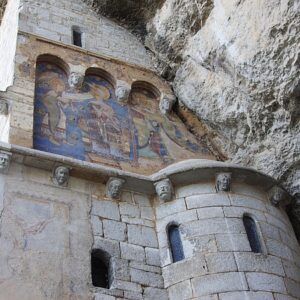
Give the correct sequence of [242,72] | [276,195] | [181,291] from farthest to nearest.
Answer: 1. [242,72]
2. [276,195]
3. [181,291]

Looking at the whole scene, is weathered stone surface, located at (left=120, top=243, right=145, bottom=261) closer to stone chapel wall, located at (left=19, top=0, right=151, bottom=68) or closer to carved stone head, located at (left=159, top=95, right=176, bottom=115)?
carved stone head, located at (left=159, top=95, right=176, bottom=115)

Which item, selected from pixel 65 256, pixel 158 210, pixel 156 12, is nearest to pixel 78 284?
pixel 65 256

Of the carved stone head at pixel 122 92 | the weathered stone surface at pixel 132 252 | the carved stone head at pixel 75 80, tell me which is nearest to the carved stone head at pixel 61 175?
the weathered stone surface at pixel 132 252

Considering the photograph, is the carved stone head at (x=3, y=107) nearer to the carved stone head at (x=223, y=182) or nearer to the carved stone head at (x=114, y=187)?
the carved stone head at (x=114, y=187)

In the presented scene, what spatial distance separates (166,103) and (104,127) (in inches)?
61.6

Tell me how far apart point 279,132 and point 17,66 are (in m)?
4.17

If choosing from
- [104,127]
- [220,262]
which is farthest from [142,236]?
[104,127]

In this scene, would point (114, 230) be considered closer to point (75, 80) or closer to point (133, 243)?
point (133, 243)

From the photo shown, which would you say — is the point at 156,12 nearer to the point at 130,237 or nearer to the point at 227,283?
the point at 130,237

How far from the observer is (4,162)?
21.7ft

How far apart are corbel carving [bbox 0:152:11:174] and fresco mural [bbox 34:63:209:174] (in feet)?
2.88

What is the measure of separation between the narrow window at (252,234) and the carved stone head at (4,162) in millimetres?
3130

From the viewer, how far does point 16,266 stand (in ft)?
19.2

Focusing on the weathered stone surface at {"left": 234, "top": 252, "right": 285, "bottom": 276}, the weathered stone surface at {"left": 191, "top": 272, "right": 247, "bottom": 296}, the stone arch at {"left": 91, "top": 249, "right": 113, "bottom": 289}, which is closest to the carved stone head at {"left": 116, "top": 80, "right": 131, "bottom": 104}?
the stone arch at {"left": 91, "top": 249, "right": 113, "bottom": 289}
